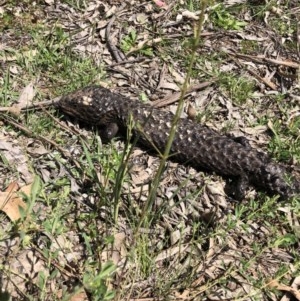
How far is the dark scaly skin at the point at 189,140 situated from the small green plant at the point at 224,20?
181 cm

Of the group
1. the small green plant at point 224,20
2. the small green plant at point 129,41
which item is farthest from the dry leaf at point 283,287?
the small green plant at point 224,20

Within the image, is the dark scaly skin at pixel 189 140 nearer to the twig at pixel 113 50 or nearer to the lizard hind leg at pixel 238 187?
the lizard hind leg at pixel 238 187

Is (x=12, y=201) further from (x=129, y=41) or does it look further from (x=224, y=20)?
(x=224, y=20)

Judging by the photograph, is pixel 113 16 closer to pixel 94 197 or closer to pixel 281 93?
pixel 281 93

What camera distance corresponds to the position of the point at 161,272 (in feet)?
15.6

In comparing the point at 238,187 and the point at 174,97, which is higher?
the point at 174,97

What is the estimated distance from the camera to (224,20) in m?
7.09

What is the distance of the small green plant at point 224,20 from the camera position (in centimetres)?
708

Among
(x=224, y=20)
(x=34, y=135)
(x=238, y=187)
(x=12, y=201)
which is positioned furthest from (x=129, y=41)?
(x=12, y=201)

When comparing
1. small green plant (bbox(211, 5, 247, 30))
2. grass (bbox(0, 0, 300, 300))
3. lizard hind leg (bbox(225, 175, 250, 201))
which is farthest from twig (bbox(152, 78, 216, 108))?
lizard hind leg (bbox(225, 175, 250, 201))

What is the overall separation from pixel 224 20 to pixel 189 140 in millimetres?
2141

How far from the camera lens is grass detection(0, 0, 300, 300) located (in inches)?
181

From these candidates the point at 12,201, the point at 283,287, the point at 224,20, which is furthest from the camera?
the point at 224,20

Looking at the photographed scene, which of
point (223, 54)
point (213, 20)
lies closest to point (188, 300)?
point (223, 54)
